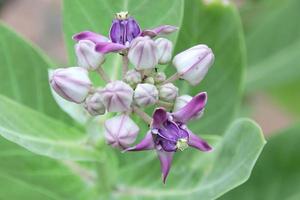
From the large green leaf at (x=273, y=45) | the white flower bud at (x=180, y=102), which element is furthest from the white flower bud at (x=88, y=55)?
the large green leaf at (x=273, y=45)

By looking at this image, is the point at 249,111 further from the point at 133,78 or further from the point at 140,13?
the point at 133,78

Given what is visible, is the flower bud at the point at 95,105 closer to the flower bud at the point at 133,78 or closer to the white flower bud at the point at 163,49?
the flower bud at the point at 133,78

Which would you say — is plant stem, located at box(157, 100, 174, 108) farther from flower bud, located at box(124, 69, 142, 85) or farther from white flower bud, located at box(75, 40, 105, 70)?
white flower bud, located at box(75, 40, 105, 70)

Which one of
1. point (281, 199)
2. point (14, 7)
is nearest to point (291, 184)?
point (281, 199)

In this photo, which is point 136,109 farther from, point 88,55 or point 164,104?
point 88,55

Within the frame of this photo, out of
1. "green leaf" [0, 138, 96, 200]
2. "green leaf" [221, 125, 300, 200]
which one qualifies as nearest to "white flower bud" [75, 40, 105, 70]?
"green leaf" [0, 138, 96, 200]
